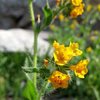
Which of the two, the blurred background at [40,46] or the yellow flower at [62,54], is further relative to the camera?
the blurred background at [40,46]

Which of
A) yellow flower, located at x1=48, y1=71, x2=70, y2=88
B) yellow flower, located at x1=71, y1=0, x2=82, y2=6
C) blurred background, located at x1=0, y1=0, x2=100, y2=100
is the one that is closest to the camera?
yellow flower, located at x1=48, y1=71, x2=70, y2=88

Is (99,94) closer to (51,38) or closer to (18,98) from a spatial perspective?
(18,98)

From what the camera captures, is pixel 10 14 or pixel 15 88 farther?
pixel 10 14

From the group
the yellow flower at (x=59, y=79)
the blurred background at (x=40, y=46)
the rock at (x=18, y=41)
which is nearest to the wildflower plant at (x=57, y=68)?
the yellow flower at (x=59, y=79)

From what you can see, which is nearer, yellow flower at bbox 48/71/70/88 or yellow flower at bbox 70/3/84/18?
yellow flower at bbox 48/71/70/88

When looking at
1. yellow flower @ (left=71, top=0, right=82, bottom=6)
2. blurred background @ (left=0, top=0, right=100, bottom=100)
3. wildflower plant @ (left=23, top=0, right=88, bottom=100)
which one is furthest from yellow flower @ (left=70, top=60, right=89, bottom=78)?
blurred background @ (left=0, top=0, right=100, bottom=100)

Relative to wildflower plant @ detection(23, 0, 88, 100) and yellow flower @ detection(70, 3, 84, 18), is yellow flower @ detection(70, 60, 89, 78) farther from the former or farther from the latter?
yellow flower @ detection(70, 3, 84, 18)

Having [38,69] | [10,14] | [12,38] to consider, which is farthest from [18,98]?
[10,14]

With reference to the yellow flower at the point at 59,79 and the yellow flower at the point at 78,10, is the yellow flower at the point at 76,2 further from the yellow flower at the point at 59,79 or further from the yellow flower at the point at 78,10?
the yellow flower at the point at 59,79

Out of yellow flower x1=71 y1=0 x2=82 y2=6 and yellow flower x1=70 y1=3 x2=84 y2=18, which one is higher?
yellow flower x1=71 y1=0 x2=82 y2=6
